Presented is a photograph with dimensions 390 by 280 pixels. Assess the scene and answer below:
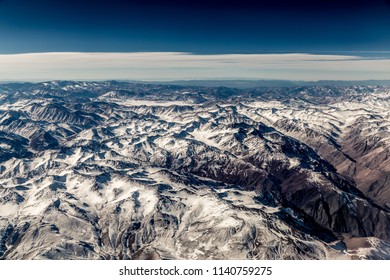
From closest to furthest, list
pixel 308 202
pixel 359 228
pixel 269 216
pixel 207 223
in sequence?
pixel 269 216 < pixel 207 223 < pixel 359 228 < pixel 308 202

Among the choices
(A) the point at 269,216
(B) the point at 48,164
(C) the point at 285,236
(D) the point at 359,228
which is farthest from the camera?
(B) the point at 48,164

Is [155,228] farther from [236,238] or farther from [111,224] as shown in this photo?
[236,238]

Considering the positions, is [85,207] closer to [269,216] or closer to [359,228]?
[269,216]

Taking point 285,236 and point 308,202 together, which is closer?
point 285,236

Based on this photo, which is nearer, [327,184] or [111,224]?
[111,224]

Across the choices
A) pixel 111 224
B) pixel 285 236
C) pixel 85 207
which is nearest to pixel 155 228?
pixel 111 224

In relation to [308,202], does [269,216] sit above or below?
above
